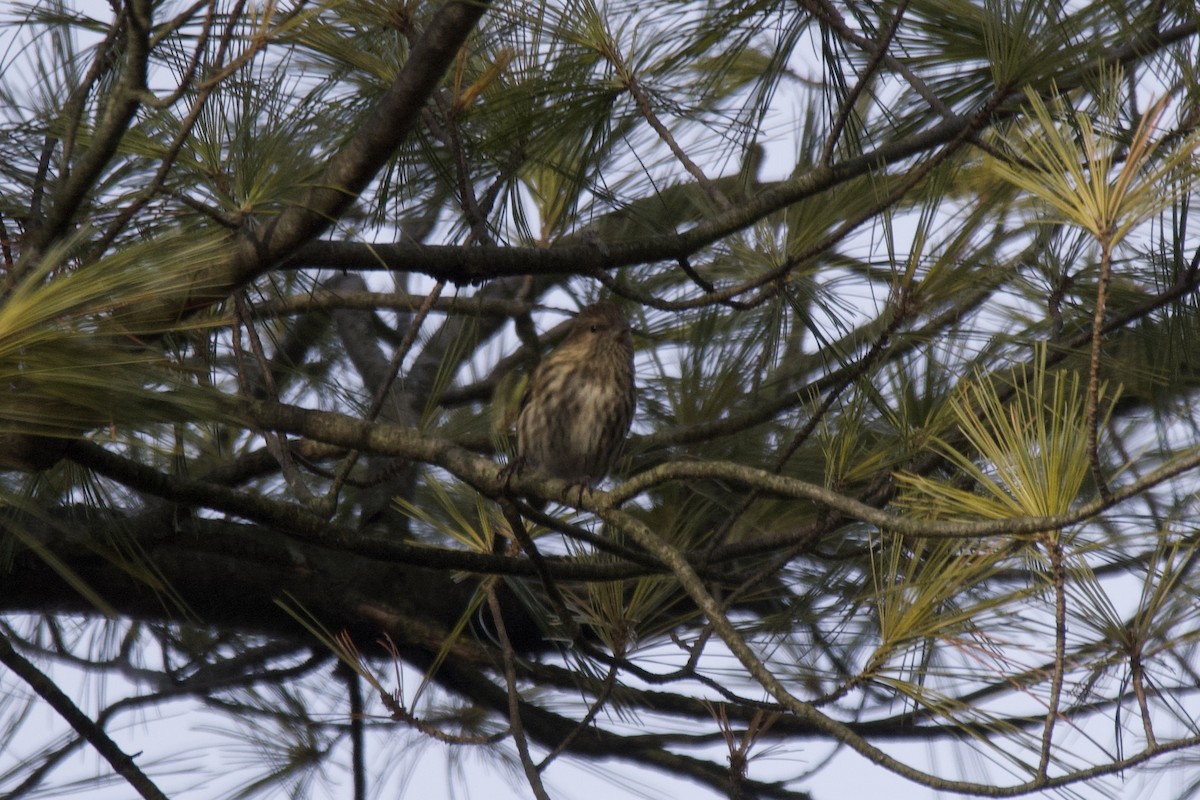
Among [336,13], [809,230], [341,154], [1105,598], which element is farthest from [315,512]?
[1105,598]

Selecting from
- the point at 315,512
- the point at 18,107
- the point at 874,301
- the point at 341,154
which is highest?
the point at 18,107

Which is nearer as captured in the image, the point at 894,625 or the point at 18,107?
the point at 894,625

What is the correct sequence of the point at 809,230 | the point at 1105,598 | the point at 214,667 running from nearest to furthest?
the point at 1105,598
the point at 809,230
the point at 214,667

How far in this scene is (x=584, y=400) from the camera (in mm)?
4070

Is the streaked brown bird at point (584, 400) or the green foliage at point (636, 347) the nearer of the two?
the green foliage at point (636, 347)

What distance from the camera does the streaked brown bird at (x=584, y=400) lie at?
4.07 m

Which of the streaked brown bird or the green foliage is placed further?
the streaked brown bird

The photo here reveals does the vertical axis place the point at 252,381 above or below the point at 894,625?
above

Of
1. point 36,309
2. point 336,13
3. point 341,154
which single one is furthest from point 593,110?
point 36,309

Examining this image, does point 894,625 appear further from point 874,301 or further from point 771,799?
point 771,799

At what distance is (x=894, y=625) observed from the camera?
83.1 inches

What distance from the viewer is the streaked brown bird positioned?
407 centimetres

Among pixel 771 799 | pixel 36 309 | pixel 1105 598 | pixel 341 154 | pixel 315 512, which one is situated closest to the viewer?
pixel 36 309

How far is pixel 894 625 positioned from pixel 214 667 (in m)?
2.54
